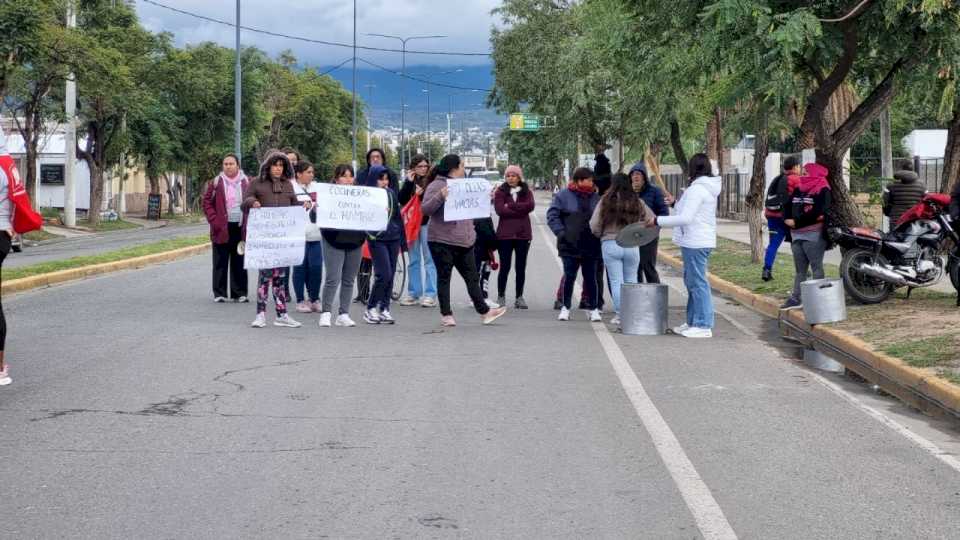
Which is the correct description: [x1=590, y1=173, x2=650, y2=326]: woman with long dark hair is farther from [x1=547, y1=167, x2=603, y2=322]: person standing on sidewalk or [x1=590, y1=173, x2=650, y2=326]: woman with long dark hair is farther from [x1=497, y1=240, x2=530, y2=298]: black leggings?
[x1=497, y1=240, x2=530, y2=298]: black leggings

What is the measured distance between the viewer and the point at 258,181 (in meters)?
13.8

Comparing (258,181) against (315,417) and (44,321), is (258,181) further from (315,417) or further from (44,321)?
(315,417)

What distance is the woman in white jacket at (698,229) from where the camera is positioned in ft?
41.9

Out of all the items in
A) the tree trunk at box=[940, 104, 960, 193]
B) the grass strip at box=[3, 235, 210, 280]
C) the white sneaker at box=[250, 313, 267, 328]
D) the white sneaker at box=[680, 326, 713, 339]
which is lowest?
the white sneaker at box=[680, 326, 713, 339]

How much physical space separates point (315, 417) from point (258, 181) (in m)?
5.91

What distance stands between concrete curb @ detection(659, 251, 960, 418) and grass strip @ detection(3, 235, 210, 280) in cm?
1119

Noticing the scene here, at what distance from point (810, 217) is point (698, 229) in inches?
84.3

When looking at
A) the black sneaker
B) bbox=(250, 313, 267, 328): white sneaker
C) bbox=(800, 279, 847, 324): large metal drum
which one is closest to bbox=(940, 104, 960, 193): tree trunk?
the black sneaker

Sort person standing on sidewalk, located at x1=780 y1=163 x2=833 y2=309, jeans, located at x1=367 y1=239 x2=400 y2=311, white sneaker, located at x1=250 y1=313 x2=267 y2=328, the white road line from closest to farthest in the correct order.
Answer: the white road line → white sneaker, located at x1=250 y1=313 x2=267 y2=328 → jeans, located at x1=367 y1=239 x2=400 y2=311 → person standing on sidewalk, located at x1=780 y1=163 x2=833 y2=309

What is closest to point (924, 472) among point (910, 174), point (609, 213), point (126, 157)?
point (609, 213)

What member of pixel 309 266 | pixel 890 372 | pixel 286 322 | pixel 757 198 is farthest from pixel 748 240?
pixel 890 372

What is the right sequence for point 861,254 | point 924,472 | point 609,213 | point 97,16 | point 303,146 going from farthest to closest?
point 303,146
point 97,16
point 861,254
point 609,213
point 924,472

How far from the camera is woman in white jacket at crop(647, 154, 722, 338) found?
→ 1277 cm

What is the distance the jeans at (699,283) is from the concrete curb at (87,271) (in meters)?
7.48
